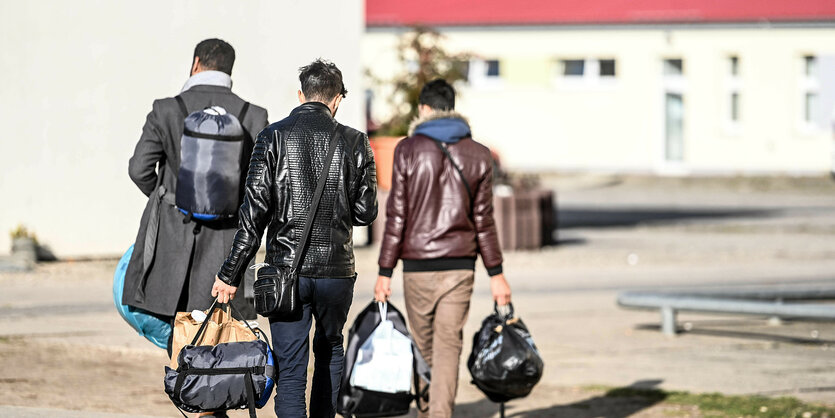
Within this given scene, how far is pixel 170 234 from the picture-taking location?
5.81 m

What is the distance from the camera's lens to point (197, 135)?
5590 mm

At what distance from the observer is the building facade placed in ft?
115

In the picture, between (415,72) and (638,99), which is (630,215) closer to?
(415,72)

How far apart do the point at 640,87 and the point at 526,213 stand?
1913cm

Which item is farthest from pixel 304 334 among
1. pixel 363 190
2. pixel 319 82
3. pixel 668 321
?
pixel 668 321

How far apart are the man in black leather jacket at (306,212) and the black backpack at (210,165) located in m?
0.25

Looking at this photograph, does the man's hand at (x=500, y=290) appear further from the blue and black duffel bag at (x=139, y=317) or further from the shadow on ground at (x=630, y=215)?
the shadow on ground at (x=630, y=215)

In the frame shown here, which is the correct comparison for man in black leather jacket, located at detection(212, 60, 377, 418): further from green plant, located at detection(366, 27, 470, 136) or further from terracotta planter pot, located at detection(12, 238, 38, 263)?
green plant, located at detection(366, 27, 470, 136)

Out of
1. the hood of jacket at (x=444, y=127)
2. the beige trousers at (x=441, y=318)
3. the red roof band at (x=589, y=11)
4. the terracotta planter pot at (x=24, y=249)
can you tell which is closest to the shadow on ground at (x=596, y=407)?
the beige trousers at (x=441, y=318)

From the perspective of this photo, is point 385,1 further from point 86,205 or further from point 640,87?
point 86,205

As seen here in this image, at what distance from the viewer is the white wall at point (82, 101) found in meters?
15.4

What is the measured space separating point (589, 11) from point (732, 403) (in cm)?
A: 2961

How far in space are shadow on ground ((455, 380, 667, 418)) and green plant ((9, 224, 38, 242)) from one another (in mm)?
8508

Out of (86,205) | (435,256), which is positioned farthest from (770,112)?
(435,256)
